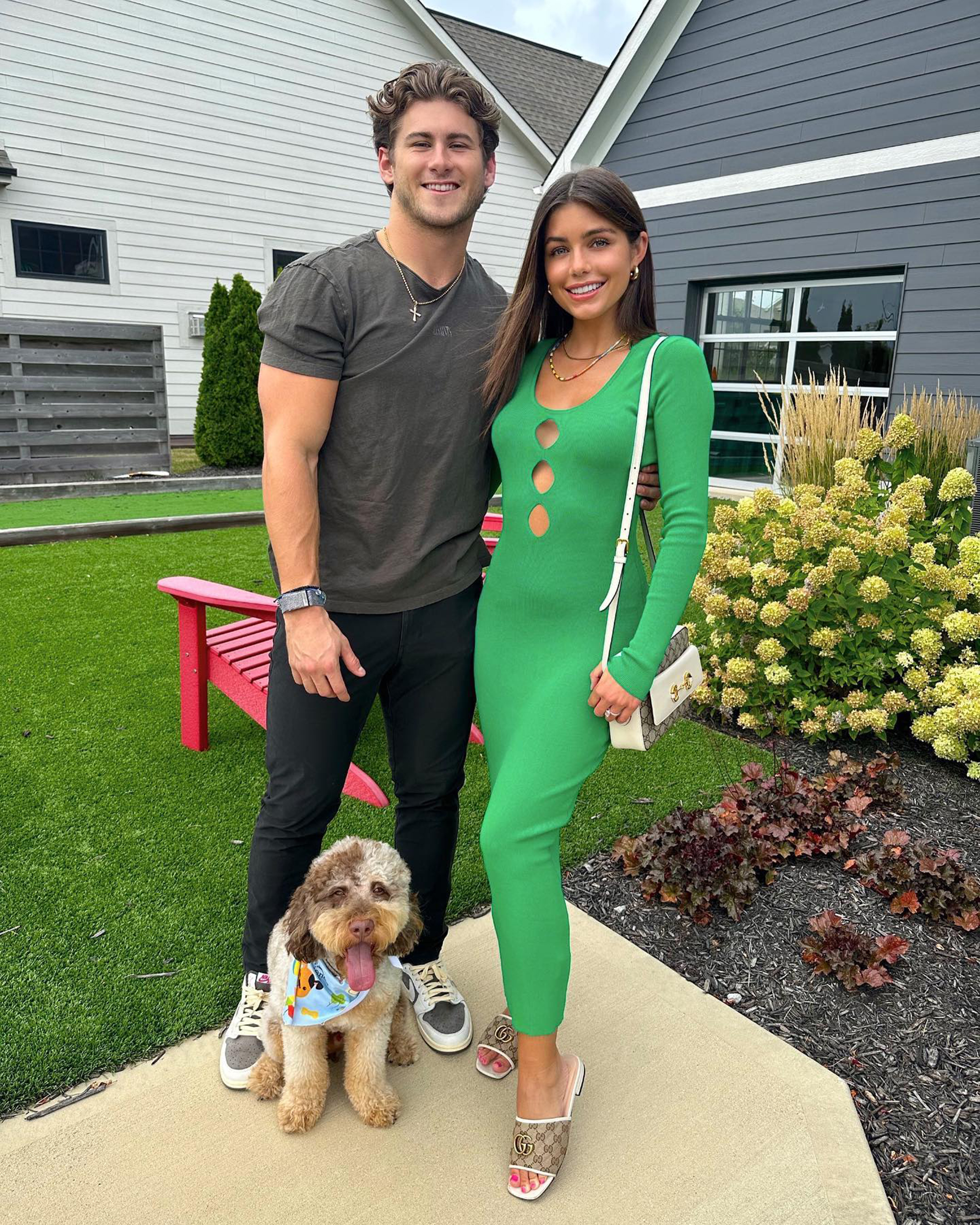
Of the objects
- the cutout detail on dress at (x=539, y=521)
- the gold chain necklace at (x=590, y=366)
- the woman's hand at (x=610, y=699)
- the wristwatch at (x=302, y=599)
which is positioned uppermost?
the gold chain necklace at (x=590, y=366)

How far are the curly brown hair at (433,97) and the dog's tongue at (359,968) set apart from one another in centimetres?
182

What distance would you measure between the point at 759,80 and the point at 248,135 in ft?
25.4

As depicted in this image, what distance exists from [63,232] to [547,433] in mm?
13044

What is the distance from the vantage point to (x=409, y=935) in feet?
6.86

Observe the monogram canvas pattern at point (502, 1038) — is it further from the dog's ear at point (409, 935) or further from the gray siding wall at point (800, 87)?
the gray siding wall at point (800, 87)

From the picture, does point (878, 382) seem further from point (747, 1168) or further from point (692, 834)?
point (747, 1168)

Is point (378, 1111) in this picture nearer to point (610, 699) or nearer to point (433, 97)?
point (610, 699)

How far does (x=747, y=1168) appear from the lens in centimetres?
206

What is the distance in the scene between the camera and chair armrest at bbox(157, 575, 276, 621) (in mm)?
3830

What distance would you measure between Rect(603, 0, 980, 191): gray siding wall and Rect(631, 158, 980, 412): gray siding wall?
15.7 inches

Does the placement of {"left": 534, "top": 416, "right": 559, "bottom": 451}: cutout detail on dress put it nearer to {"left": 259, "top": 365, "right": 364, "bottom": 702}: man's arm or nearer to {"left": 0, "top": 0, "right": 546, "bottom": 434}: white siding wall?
{"left": 259, "top": 365, "right": 364, "bottom": 702}: man's arm

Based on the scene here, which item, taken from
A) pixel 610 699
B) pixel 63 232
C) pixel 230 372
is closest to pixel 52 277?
pixel 63 232

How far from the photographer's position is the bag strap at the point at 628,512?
1.92m

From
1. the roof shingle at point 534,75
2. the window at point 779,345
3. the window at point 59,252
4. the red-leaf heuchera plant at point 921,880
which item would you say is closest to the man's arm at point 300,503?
the red-leaf heuchera plant at point 921,880
